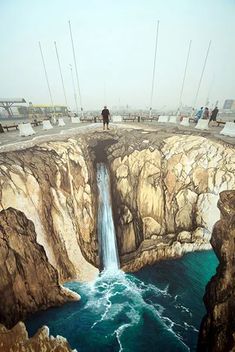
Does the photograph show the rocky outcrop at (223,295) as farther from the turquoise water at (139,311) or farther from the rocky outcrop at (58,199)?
the rocky outcrop at (58,199)

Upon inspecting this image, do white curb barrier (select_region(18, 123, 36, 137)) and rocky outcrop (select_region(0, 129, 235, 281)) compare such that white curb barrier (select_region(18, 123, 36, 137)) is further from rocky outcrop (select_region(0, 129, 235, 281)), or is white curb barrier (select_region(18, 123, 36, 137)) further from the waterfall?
the waterfall

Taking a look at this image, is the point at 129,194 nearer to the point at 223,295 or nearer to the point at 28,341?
the point at 223,295

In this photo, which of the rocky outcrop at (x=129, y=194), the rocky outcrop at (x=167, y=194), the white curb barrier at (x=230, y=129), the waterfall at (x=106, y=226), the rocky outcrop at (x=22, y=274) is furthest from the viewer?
the white curb barrier at (x=230, y=129)

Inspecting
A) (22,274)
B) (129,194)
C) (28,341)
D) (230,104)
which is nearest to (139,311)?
(28,341)

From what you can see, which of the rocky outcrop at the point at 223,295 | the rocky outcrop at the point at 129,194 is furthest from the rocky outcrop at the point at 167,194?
the rocky outcrop at the point at 223,295

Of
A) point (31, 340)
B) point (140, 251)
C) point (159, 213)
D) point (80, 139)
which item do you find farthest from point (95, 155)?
point (31, 340)
